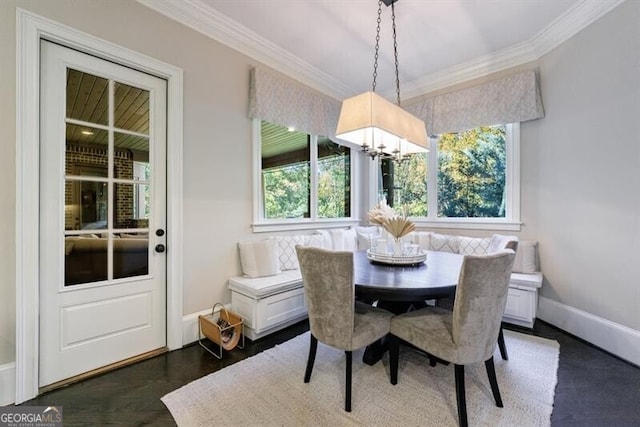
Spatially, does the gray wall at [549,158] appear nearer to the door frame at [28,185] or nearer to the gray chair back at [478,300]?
the door frame at [28,185]

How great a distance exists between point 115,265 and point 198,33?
2.11 m

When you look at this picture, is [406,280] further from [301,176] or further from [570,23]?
[570,23]

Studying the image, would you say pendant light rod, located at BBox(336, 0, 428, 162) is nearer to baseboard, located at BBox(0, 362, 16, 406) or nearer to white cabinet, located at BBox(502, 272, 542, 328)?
white cabinet, located at BBox(502, 272, 542, 328)

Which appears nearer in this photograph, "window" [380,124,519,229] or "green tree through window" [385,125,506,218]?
"window" [380,124,519,229]

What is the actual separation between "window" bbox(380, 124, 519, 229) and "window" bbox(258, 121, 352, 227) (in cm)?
83

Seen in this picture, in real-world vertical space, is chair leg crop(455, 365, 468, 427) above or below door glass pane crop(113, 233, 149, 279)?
below

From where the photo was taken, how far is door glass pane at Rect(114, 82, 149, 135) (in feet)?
7.13

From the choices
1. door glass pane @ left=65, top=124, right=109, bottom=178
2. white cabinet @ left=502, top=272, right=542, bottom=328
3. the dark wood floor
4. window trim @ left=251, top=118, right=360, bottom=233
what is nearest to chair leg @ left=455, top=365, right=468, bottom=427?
the dark wood floor

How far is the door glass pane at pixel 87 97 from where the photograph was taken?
195 centimetres

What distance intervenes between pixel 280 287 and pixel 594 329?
2821mm

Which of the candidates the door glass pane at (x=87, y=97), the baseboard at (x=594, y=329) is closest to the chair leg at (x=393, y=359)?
the baseboard at (x=594, y=329)

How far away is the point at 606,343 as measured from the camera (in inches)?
93.4

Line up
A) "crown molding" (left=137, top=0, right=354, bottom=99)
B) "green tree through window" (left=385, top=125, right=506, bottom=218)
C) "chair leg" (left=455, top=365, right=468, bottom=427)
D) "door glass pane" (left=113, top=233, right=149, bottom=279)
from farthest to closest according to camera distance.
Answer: "green tree through window" (left=385, top=125, right=506, bottom=218) → "crown molding" (left=137, top=0, right=354, bottom=99) → "door glass pane" (left=113, top=233, right=149, bottom=279) → "chair leg" (left=455, top=365, right=468, bottom=427)

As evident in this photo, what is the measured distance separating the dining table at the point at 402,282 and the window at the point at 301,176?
1321 millimetres
